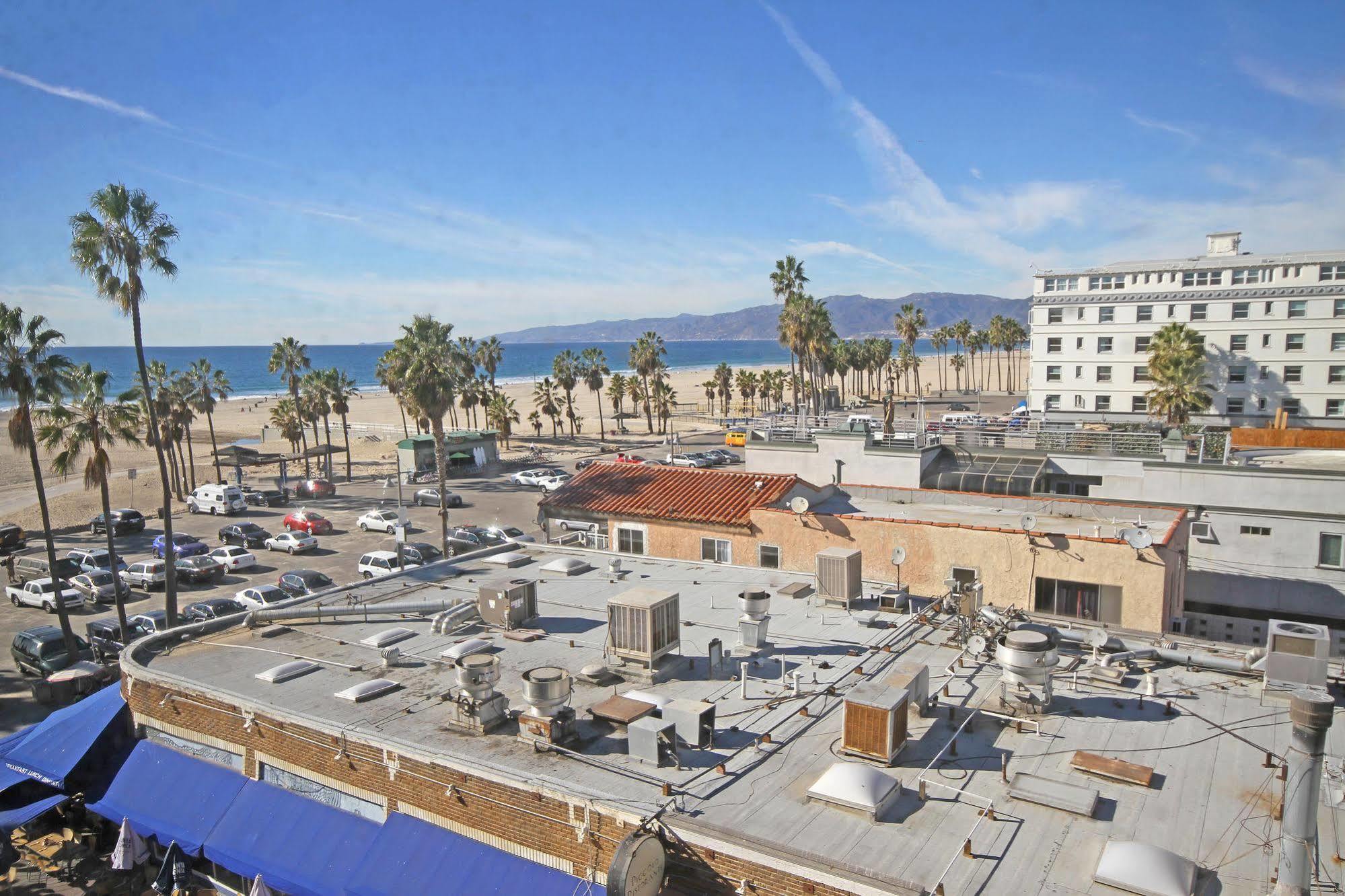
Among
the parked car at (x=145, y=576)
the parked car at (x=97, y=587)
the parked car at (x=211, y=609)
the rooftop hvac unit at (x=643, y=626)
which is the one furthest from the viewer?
the parked car at (x=145, y=576)

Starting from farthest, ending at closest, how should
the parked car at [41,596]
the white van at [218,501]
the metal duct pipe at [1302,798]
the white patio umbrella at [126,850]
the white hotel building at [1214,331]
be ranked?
1. the white hotel building at [1214,331]
2. the white van at [218,501]
3. the parked car at [41,596]
4. the white patio umbrella at [126,850]
5. the metal duct pipe at [1302,798]

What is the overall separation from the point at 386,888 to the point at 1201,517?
99.6ft

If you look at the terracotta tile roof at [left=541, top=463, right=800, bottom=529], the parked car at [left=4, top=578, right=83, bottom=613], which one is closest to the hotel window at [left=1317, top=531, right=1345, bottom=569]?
the terracotta tile roof at [left=541, top=463, right=800, bottom=529]

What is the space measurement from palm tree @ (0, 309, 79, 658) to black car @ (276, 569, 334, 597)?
7.88 meters

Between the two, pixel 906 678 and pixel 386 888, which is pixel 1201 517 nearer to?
pixel 906 678

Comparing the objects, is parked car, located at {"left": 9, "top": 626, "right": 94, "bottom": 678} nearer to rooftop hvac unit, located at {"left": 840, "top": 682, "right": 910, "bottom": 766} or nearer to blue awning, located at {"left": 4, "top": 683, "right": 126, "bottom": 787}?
blue awning, located at {"left": 4, "top": 683, "right": 126, "bottom": 787}

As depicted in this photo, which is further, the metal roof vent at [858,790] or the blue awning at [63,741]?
the blue awning at [63,741]

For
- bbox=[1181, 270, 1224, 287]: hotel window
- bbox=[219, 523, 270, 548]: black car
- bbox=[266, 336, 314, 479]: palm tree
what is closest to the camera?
bbox=[219, 523, 270, 548]: black car

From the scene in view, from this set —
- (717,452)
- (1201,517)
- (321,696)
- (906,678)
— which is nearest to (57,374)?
(321,696)

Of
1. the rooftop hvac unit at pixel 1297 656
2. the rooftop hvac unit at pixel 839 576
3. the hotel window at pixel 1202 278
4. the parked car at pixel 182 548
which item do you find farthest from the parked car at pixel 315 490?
the hotel window at pixel 1202 278

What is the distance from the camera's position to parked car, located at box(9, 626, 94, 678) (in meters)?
29.1

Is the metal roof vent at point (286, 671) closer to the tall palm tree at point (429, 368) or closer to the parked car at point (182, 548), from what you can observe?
the tall palm tree at point (429, 368)

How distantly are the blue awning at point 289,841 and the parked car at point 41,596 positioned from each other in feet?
101

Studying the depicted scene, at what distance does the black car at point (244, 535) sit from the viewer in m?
49.1
